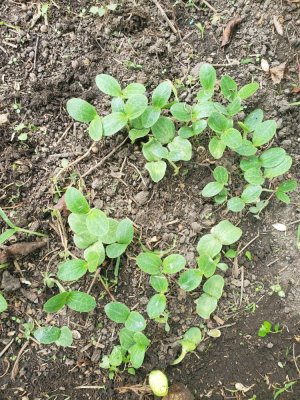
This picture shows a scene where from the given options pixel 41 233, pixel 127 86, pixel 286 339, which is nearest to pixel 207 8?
pixel 127 86

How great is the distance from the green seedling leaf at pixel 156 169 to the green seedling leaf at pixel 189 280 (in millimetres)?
348

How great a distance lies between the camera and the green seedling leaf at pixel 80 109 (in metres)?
1.67

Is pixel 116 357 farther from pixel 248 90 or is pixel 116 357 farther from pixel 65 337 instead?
pixel 248 90

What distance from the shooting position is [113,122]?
64.9 inches

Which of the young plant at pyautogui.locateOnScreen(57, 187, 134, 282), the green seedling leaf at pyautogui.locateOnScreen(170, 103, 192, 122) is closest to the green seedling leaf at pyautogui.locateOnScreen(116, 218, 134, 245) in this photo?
the young plant at pyautogui.locateOnScreen(57, 187, 134, 282)

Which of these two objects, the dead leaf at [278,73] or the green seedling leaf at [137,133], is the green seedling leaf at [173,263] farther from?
the dead leaf at [278,73]

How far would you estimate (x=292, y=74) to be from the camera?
186cm

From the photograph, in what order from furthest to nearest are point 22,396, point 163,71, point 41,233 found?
point 163,71 → point 41,233 → point 22,396

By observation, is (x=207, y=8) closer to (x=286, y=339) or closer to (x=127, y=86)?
(x=127, y=86)

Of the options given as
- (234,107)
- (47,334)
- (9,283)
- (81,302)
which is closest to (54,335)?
(47,334)

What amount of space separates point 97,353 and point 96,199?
21.4 inches

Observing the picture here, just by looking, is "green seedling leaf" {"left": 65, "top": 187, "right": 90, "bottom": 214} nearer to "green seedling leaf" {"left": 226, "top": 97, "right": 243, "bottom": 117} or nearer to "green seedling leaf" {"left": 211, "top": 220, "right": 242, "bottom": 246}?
"green seedling leaf" {"left": 211, "top": 220, "right": 242, "bottom": 246}

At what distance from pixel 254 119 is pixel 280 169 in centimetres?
22

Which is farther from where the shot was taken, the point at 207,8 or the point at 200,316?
the point at 207,8
